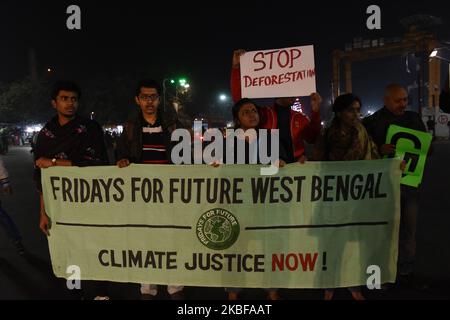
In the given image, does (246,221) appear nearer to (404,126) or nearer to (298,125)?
(298,125)

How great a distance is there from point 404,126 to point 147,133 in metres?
2.35

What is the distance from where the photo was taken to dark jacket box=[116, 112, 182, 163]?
3.75 metres

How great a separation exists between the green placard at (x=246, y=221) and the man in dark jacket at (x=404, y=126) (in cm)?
50

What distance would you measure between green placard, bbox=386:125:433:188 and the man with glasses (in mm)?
2026

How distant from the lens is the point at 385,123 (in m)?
4.11

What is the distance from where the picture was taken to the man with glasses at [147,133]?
3.75m

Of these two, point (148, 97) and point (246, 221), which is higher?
point (148, 97)

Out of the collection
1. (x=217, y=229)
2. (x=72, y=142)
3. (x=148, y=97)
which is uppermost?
(x=148, y=97)

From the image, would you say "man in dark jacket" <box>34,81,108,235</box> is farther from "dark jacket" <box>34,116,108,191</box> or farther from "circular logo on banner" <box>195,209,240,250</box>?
"circular logo on banner" <box>195,209,240,250</box>

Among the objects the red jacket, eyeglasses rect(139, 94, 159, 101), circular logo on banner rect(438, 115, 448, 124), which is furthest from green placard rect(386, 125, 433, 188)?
circular logo on banner rect(438, 115, 448, 124)

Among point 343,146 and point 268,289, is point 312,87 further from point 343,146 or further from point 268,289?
point 268,289

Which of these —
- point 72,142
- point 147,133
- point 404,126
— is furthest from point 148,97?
point 404,126

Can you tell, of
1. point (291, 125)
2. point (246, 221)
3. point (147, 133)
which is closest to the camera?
point (246, 221)

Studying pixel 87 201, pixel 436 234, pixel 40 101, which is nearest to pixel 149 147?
pixel 87 201
